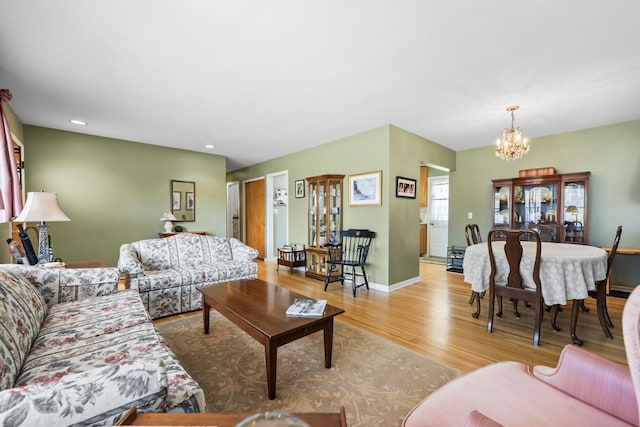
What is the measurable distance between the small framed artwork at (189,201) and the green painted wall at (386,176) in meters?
2.57

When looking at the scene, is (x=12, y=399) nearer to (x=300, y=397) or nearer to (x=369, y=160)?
(x=300, y=397)

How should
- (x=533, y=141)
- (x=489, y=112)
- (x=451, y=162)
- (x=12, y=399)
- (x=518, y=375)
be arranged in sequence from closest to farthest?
(x=12, y=399) < (x=518, y=375) < (x=489, y=112) < (x=533, y=141) < (x=451, y=162)


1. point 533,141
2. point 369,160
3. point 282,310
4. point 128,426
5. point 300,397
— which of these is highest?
point 533,141

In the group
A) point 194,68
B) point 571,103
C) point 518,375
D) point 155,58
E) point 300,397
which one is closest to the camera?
point 518,375

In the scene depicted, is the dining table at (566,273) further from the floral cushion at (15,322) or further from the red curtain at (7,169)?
the red curtain at (7,169)

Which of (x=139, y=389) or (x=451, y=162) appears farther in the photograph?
(x=451, y=162)

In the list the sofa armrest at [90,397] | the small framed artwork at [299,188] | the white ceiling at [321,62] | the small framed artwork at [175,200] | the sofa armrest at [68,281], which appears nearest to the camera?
the sofa armrest at [90,397]

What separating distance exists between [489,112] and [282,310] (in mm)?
3437

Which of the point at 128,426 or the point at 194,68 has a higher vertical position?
the point at 194,68

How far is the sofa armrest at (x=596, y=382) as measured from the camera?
92 cm

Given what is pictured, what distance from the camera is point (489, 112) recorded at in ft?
11.0

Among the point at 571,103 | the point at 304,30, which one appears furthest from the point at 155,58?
the point at 571,103

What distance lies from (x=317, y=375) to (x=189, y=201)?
4.56m

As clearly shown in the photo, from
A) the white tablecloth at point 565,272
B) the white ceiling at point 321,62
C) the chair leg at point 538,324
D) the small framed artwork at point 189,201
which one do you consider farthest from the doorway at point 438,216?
the small framed artwork at point 189,201
